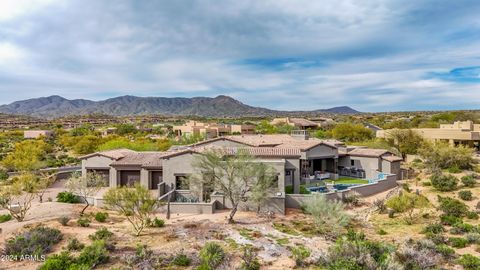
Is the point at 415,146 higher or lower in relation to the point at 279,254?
higher

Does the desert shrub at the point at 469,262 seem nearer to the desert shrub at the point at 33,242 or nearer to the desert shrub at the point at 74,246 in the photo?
the desert shrub at the point at 74,246

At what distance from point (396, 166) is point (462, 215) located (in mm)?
13017

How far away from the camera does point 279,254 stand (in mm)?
17594

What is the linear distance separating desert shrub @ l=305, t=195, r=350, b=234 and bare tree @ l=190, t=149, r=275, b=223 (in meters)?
3.85

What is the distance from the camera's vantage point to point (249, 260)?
15773 mm

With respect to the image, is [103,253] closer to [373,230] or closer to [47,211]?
[47,211]

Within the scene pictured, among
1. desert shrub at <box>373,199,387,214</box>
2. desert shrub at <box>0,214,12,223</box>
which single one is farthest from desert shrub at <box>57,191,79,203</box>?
desert shrub at <box>373,199,387,214</box>

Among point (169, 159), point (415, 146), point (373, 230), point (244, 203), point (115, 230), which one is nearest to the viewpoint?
point (115, 230)

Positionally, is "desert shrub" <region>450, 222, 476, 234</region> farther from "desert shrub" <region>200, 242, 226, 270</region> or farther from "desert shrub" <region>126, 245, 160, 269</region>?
"desert shrub" <region>126, 245, 160, 269</region>

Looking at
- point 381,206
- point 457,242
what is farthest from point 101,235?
point 381,206

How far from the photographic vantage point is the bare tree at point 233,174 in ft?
78.4

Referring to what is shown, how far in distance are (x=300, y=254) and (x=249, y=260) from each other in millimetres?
2708

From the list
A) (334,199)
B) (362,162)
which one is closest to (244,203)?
(334,199)

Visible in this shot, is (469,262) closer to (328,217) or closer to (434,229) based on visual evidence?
(434,229)
